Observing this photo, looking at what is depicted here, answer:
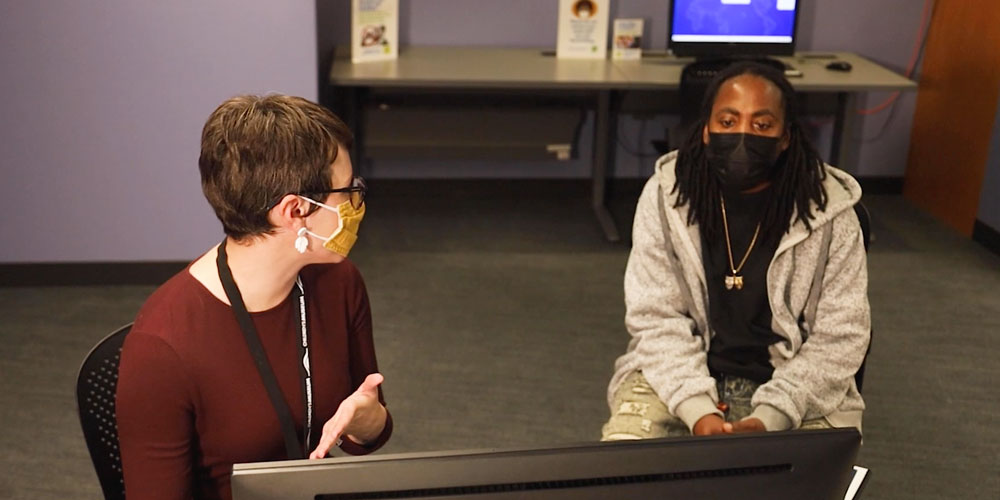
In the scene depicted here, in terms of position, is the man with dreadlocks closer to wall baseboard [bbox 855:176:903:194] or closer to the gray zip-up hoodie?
the gray zip-up hoodie

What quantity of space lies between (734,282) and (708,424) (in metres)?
0.29

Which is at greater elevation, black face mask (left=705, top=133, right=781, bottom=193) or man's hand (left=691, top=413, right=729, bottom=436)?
black face mask (left=705, top=133, right=781, bottom=193)

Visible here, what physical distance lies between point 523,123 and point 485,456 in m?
3.71

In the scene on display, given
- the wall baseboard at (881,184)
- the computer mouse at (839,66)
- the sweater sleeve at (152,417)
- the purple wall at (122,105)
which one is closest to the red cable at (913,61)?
the wall baseboard at (881,184)

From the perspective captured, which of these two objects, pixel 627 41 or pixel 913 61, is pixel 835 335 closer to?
pixel 627 41

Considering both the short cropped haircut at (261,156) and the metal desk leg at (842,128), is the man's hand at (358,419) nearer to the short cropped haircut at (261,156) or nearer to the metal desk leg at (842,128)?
the short cropped haircut at (261,156)

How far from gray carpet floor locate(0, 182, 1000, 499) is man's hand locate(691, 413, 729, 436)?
93 centimetres

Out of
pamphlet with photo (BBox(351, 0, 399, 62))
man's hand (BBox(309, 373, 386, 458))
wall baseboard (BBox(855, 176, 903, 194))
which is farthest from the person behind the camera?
wall baseboard (BBox(855, 176, 903, 194))

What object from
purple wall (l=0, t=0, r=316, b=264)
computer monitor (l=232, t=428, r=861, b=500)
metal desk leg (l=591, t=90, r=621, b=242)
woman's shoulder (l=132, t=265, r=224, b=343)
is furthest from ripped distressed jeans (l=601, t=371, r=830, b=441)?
metal desk leg (l=591, t=90, r=621, b=242)

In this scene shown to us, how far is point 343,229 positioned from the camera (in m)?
1.38

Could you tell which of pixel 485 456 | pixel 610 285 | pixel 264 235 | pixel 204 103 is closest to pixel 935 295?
pixel 610 285

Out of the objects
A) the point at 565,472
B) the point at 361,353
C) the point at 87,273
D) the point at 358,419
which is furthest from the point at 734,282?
the point at 87,273

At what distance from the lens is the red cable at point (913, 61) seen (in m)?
4.81

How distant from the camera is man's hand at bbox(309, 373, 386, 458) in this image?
1.22 metres
